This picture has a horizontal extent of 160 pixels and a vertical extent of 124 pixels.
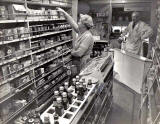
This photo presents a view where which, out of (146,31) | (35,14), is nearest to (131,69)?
(146,31)

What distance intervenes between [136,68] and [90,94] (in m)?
2.50

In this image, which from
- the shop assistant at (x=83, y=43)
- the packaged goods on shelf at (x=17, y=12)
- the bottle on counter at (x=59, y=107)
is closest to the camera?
the bottle on counter at (x=59, y=107)

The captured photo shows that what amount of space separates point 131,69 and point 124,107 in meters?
1.09

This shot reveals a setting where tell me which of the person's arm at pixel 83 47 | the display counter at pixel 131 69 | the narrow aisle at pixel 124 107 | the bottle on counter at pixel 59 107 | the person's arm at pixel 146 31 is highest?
the person's arm at pixel 146 31

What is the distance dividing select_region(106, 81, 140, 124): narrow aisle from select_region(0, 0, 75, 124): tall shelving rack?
1354mm

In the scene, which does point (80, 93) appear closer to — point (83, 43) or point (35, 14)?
point (83, 43)

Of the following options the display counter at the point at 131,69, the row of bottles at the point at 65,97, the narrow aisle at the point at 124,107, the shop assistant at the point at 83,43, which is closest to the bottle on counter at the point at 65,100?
the row of bottles at the point at 65,97

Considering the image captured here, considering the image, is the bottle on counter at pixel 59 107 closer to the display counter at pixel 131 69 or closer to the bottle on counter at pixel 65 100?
the bottle on counter at pixel 65 100

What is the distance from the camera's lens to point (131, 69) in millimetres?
3639

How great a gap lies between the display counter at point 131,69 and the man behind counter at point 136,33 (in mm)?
257

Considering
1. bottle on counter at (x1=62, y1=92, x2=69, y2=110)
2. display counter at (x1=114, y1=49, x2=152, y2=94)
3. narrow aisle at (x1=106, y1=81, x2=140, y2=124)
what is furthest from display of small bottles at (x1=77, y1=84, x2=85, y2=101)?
display counter at (x1=114, y1=49, x2=152, y2=94)

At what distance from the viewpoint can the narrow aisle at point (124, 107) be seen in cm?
255

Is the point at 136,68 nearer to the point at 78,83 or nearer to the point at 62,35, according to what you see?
the point at 62,35

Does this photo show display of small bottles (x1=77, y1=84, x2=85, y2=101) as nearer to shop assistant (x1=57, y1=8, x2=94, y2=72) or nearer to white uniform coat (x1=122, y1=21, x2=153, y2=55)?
shop assistant (x1=57, y1=8, x2=94, y2=72)
